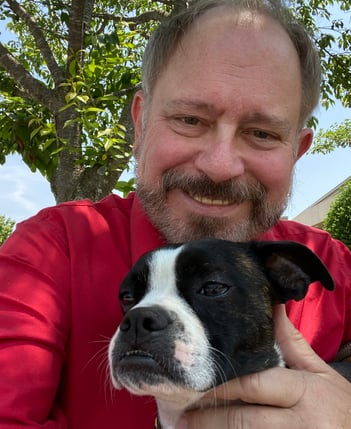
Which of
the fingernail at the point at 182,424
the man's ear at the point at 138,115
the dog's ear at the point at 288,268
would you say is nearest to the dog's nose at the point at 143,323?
the fingernail at the point at 182,424

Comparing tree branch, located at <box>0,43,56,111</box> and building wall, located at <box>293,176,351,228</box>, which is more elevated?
building wall, located at <box>293,176,351,228</box>

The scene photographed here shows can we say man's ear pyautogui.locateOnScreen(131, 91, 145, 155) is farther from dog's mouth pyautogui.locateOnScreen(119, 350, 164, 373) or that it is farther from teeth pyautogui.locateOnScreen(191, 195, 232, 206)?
dog's mouth pyautogui.locateOnScreen(119, 350, 164, 373)

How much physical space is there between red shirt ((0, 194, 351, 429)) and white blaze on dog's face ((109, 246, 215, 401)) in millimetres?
307

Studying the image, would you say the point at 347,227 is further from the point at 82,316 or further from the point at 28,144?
the point at 82,316

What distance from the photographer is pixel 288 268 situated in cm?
244

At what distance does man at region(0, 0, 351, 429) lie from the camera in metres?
2.03

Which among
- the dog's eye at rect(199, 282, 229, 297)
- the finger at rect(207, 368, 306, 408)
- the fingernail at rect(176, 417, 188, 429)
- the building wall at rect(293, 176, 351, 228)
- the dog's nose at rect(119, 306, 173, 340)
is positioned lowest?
the fingernail at rect(176, 417, 188, 429)

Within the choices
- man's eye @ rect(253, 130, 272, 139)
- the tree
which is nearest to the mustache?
man's eye @ rect(253, 130, 272, 139)

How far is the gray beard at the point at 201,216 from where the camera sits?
8.62 ft

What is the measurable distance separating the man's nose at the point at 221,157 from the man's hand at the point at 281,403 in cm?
94

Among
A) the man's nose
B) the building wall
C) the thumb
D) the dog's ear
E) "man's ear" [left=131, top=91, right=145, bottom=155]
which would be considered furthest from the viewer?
the building wall

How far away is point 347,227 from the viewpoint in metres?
13.7

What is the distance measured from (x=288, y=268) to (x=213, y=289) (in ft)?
1.57

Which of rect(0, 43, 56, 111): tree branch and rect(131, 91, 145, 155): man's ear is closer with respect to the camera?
rect(131, 91, 145, 155): man's ear
